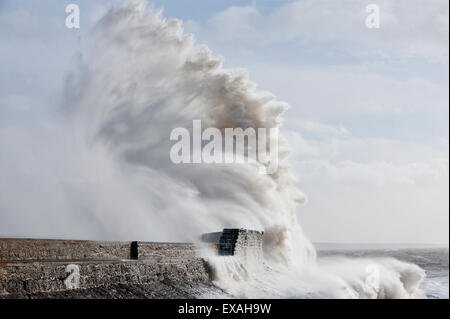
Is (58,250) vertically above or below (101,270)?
above

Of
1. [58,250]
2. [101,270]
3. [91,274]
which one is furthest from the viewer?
[58,250]

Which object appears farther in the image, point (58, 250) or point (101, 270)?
point (58, 250)

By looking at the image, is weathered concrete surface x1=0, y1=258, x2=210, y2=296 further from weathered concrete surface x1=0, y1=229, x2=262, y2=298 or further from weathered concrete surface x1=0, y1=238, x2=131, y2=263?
weathered concrete surface x1=0, y1=238, x2=131, y2=263

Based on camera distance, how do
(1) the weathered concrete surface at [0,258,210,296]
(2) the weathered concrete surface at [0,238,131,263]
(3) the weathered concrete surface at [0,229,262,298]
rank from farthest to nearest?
(2) the weathered concrete surface at [0,238,131,263] → (3) the weathered concrete surface at [0,229,262,298] → (1) the weathered concrete surface at [0,258,210,296]

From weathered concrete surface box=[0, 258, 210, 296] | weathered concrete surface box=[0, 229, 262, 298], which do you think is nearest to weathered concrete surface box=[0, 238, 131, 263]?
weathered concrete surface box=[0, 229, 262, 298]

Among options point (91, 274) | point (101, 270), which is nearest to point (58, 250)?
point (101, 270)

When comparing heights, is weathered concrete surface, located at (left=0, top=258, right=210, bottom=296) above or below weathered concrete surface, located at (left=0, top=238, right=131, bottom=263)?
below

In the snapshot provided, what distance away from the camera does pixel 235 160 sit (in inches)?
1063

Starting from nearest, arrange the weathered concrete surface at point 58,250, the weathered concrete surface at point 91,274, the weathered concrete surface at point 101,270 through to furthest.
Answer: the weathered concrete surface at point 91,274 → the weathered concrete surface at point 101,270 → the weathered concrete surface at point 58,250

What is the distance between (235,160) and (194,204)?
2639 millimetres

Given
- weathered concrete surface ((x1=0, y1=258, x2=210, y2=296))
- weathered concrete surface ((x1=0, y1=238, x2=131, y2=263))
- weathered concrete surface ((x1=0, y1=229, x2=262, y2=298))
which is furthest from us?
weathered concrete surface ((x1=0, y1=238, x2=131, y2=263))

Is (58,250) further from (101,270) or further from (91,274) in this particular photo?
(91,274)

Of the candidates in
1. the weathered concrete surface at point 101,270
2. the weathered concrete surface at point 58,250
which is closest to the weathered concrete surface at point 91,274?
the weathered concrete surface at point 101,270

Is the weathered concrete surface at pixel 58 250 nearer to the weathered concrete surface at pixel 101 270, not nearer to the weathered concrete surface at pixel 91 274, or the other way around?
the weathered concrete surface at pixel 101 270
